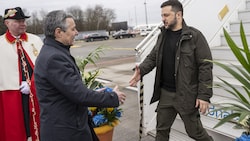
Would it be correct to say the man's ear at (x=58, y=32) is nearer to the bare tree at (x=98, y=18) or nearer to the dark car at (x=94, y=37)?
the dark car at (x=94, y=37)

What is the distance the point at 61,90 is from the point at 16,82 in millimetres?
1281

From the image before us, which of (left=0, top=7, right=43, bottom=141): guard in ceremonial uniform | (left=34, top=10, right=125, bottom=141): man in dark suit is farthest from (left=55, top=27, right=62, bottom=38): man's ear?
(left=0, top=7, right=43, bottom=141): guard in ceremonial uniform

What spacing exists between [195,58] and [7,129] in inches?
86.2

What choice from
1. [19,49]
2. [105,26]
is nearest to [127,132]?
[19,49]

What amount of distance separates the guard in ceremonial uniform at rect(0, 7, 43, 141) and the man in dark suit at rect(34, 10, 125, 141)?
958mm

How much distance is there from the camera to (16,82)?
9.65 ft

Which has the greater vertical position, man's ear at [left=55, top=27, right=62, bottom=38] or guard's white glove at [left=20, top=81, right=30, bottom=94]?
man's ear at [left=55, top=27, right=62, bottom=38]

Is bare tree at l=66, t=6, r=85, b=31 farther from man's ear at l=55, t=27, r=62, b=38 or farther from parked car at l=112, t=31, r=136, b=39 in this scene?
man's ear at l=55, t=27, r=62, b=38

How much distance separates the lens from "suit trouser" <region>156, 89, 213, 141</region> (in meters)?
2.70

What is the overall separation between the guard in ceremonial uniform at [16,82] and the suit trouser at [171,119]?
138 centimetres

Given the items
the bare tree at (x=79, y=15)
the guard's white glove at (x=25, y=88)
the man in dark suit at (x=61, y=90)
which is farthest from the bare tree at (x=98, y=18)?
the man in dark suit at (x=61, y=90)

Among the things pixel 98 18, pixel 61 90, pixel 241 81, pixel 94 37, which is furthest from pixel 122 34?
pixel 241 81

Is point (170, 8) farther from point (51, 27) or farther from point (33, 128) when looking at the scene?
point (33, 128)

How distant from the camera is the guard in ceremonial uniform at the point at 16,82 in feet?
9.52
